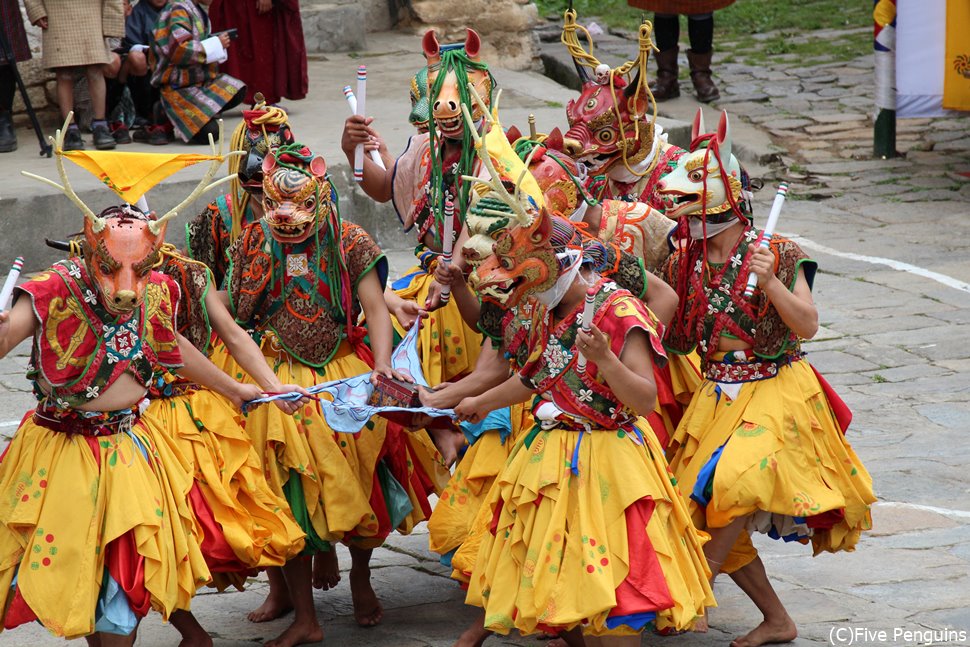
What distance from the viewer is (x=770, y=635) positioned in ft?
16.7

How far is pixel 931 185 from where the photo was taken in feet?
40.2

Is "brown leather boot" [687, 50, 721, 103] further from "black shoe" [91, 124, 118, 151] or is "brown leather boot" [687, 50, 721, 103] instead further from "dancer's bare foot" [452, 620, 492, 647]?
"dancer's bare foot" [452, 620, 492, 647]

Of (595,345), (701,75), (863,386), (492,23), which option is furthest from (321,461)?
(701,75)

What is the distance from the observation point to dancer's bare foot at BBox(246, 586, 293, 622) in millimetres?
5539

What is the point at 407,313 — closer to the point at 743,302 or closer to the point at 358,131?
the point at 358,131

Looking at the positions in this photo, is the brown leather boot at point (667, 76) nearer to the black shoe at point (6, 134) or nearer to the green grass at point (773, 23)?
the green grass at point (773, 23)

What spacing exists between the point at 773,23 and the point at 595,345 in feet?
47.1

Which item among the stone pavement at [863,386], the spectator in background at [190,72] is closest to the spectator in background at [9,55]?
the spectator in background at [190,72]

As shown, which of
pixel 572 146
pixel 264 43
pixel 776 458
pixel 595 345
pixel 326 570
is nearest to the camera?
pixel 595 345

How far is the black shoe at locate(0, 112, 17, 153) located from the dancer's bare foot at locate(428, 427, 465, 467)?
6.17 meters

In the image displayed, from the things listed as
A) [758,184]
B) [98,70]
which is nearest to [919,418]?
[758,184]

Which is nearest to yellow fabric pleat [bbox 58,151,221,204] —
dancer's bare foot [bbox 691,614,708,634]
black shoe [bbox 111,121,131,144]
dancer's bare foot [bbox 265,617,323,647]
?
dancer's bare foot [bbox 265,617,323,647]

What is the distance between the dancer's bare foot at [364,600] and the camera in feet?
17.9

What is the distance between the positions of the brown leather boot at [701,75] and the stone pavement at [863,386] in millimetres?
337
